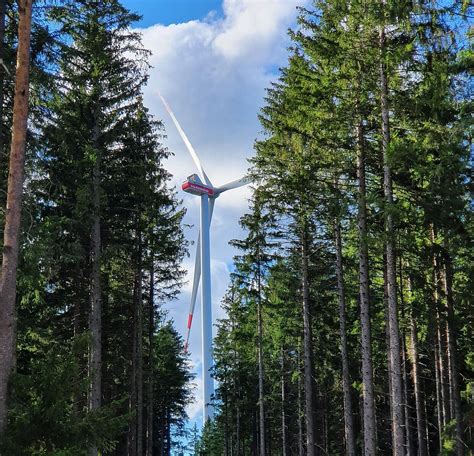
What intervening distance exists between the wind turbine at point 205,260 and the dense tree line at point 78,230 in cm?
1422

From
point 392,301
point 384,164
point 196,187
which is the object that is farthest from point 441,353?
point 196,187

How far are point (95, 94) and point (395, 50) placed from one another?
9.34 metres

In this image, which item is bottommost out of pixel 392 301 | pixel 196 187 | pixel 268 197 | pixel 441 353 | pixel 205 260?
pixel 441 353

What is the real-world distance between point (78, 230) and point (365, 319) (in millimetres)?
9083

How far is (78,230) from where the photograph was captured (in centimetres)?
1798

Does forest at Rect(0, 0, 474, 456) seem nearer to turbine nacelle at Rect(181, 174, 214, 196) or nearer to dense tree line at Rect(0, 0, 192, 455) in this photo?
dense tree line at Rect(0, 0, 192, 455)

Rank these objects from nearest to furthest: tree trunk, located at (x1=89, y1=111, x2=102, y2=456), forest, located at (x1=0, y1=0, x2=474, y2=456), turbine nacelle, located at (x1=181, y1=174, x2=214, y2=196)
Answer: forest, located at (x1=0, y1=0, x2=474, y2=456)
tree trunk, located at (x1=89, y1=111, x2=102, y2=456)
turbine nacelle, located at (x1=181, y1=174, x2=214, y2=196)

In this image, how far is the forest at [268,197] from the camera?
10.3m

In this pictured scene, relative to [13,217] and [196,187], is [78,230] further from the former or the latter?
[196,187]

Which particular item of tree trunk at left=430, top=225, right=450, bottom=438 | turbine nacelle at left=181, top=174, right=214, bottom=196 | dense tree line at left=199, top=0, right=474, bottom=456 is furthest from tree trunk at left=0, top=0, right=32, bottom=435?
turbine nacelle at left=181, top=174, right=214, bottom=196

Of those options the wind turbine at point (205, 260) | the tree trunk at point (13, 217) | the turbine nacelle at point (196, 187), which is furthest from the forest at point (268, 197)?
the turbine nacelle at point (196, 187)

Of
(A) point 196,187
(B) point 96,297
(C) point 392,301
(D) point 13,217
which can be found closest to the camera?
(D) point 13,217

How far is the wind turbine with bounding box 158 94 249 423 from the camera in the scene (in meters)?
45.3

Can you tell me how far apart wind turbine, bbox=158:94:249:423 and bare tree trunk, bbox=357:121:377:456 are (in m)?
28.4
